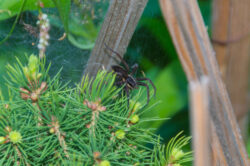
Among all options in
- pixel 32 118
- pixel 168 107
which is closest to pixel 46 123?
pixel 32 118

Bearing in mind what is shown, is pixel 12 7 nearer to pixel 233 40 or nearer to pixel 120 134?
pixel 120 134

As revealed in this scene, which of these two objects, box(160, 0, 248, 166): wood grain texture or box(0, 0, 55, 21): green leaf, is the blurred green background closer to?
box(0, 0, 55, 21): green leaf

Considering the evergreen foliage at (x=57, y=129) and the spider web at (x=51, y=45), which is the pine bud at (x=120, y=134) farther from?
the spider web at (x=51, y=45)

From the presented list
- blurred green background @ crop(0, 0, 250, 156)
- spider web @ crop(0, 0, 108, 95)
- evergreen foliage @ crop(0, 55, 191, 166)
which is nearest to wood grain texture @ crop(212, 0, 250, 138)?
blurred green background @ crop(0, 0, 250, 156)

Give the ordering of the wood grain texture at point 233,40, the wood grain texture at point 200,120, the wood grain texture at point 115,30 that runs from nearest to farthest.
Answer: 1. the wood grain texture at point 200,120
2. the wood grain texture at point 115,30
3. the wood grain texture at point 233,40

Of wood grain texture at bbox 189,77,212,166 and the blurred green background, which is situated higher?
the blurred green background

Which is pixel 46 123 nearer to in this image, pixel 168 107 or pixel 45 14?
pixel 45 14

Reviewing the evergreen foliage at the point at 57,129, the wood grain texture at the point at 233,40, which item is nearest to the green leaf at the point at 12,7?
the evergreen foliage at the point at 57,129
